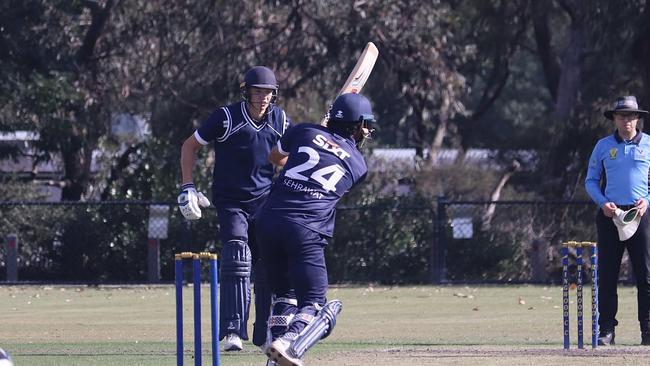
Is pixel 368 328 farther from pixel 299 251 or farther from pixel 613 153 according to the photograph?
pixel 299 251

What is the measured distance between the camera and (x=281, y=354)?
295 inches

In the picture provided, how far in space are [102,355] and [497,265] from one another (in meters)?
12.8

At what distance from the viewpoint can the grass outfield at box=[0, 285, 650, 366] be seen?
32.4ft

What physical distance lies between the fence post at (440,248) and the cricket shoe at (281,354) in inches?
535

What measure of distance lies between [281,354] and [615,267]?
4706 millimetres

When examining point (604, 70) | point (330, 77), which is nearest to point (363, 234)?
point (330, 77)

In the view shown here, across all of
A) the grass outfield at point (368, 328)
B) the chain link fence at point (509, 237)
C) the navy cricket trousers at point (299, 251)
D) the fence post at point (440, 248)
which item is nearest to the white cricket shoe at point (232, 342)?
the grass outfield at point (368, 328)

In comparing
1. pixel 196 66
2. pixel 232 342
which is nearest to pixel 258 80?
pixel 232 342

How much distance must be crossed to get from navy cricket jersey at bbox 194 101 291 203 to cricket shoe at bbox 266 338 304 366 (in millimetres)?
2753

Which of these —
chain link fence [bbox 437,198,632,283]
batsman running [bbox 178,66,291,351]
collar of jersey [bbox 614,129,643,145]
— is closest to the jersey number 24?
batsman running [bbox 178,66,291,351]

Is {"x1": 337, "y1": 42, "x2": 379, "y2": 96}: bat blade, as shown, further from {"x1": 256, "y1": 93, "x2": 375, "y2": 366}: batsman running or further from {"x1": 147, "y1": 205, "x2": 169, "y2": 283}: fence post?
{"x1": 147, "y1": 205, "x2": 169, "y2": 283}: fence post

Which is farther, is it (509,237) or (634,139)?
(509,237)

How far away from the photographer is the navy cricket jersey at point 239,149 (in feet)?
33.1

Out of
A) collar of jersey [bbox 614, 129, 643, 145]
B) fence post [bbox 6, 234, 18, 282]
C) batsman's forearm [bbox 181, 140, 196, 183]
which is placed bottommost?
fence post [bbox 6, 234, 18, 282]
